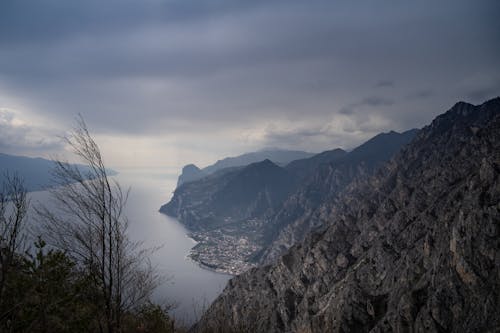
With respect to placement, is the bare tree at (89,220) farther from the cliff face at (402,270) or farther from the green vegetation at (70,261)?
the cliff face at (402,270)

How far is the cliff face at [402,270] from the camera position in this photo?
35.5 meters

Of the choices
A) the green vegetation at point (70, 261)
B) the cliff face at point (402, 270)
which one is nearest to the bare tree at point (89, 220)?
the green vegetation at point (70, 261)

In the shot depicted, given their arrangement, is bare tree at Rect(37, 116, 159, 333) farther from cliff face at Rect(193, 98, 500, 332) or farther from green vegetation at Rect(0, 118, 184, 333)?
cliff face at Rect(193, 98, 500, 332)

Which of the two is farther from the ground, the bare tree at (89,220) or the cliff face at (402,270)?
the bare tree at (89,220)

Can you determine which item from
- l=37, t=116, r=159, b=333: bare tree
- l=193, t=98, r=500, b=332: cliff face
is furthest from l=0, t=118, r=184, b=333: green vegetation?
l=193, t=98, r=500, b=332: cliff face

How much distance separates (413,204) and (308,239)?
26431 millimetres

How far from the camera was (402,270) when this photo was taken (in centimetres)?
4988

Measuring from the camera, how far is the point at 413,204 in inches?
2810

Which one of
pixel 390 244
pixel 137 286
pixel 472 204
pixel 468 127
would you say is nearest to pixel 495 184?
pixel 472 204

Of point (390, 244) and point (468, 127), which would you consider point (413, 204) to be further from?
point (468, 127)

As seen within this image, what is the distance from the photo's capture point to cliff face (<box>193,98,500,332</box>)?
1399 inches

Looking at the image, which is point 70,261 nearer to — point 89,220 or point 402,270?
point 89,220

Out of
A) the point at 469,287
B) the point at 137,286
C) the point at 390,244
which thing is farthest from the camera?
the point at 390,244

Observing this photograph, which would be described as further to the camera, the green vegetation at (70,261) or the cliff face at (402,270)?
the cliff face at (402,270)
